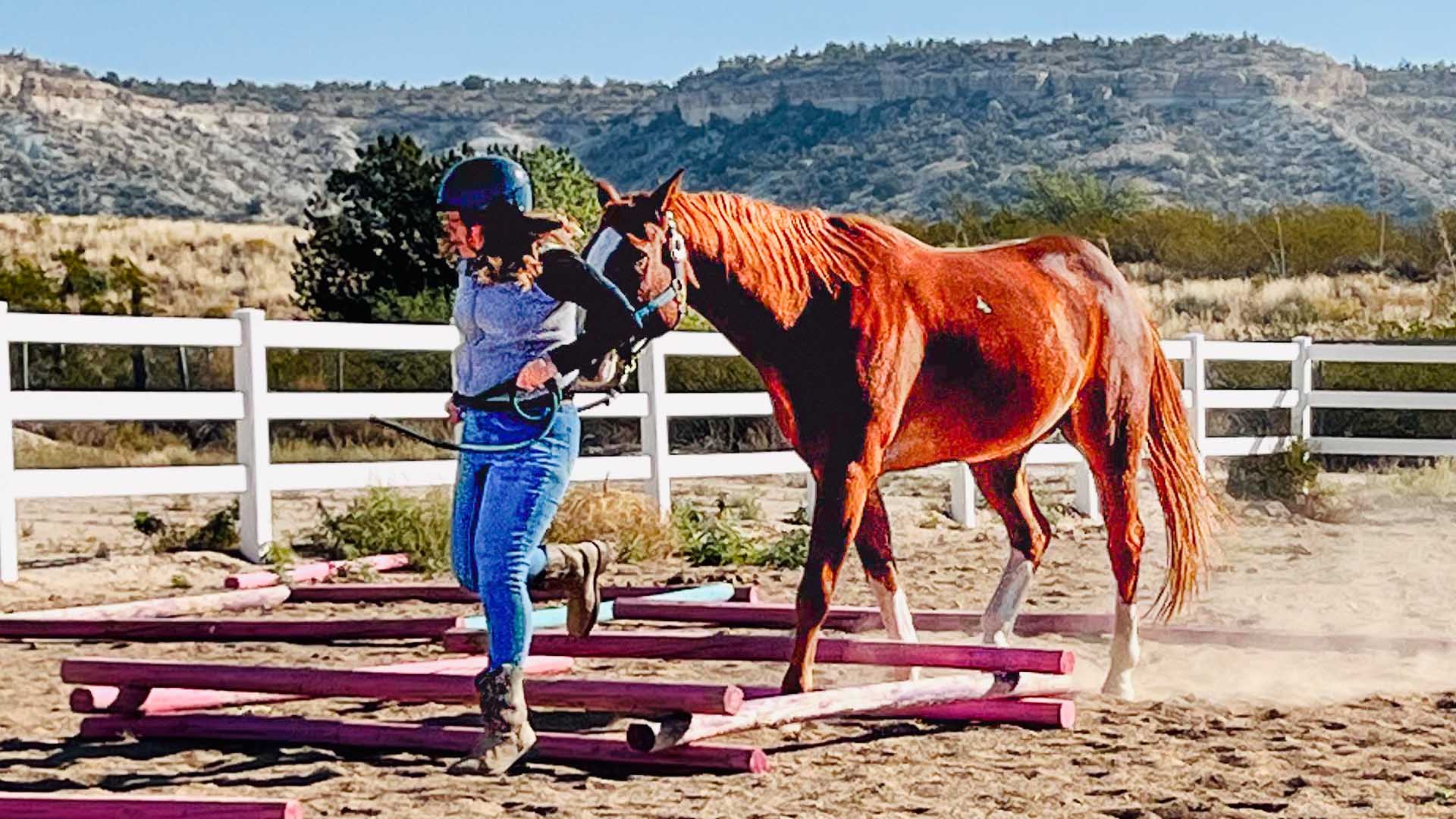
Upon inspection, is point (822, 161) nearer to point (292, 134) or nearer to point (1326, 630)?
point (292, 134)

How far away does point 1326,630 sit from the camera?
9.00 metres

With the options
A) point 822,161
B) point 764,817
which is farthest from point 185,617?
point 822,161

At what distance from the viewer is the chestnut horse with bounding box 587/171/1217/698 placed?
6195mm

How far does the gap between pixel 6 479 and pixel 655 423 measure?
4.63 m

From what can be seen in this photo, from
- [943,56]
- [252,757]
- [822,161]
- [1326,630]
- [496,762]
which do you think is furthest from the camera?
[943,56]

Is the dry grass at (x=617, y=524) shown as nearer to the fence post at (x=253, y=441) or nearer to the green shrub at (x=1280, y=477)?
the fence post at (x=253, y=441)

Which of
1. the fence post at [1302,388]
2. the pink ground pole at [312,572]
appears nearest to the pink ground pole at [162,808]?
the pink ground pole at [312,572]

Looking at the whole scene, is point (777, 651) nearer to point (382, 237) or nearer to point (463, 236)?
point (463, 236)

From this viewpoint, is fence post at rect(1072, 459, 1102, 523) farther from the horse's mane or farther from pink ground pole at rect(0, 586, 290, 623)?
the horse's mane

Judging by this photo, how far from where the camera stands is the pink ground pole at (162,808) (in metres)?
4.30

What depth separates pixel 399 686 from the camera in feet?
19.0

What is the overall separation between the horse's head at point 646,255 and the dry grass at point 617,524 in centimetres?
629

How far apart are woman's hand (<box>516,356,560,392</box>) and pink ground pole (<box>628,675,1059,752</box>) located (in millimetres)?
960

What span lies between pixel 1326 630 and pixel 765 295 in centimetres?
402
